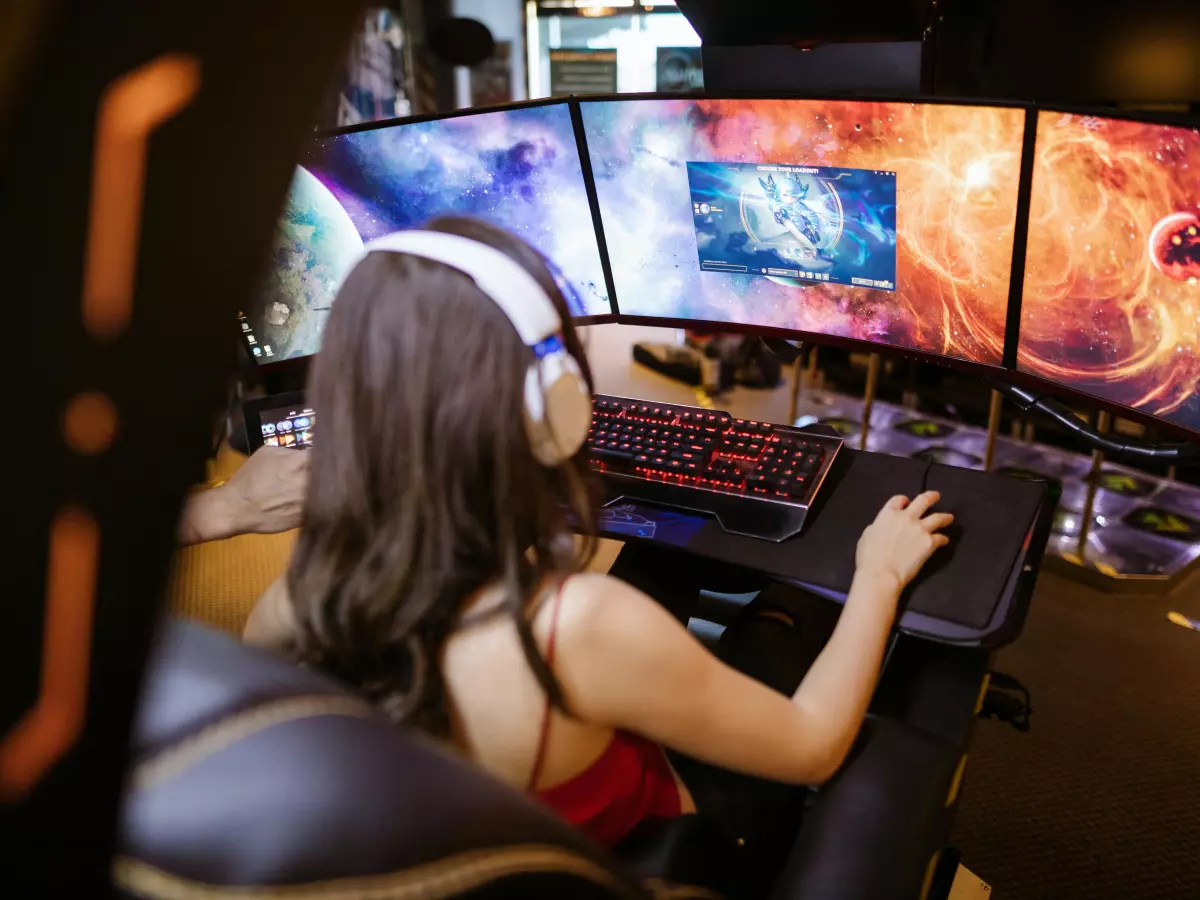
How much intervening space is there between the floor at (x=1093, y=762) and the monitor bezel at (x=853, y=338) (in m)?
0.33

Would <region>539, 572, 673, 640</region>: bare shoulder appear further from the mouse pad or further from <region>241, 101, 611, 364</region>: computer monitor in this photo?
<region>241, 101, 611, 364</region>: computer monitor

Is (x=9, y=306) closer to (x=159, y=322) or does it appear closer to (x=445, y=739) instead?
(x=159, y=322)

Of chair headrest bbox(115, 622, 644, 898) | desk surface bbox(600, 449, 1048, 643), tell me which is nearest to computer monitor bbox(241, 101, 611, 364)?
desk surface bbox(600, 449, 1048, 643)

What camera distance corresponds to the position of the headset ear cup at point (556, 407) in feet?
2.13

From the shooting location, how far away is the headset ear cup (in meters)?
0.65

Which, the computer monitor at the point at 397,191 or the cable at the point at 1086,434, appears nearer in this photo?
the cable at the point at 1086,434

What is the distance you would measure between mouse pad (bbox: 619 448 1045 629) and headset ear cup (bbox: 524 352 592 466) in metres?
0.41

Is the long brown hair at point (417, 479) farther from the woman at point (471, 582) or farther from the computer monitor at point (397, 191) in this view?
the computer monitor at point (397, 191)

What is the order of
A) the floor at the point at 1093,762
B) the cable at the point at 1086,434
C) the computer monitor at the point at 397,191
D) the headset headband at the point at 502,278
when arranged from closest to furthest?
1. the headset headband at the point at 502,278
2. the cable at the point at 1086,434
3. the computer monitor at the point at 397,191
4. the floor at the point at 1093,762

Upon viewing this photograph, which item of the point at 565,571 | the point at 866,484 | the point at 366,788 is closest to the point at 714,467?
the point at 866,484

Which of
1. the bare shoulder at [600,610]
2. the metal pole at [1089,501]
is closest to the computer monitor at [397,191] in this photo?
the bare shoulder at [600,610]

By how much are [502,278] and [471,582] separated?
214 millimetres

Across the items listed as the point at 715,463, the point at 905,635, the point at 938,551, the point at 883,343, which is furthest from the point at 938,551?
the point at 883,343

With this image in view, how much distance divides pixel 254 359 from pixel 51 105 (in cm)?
122
